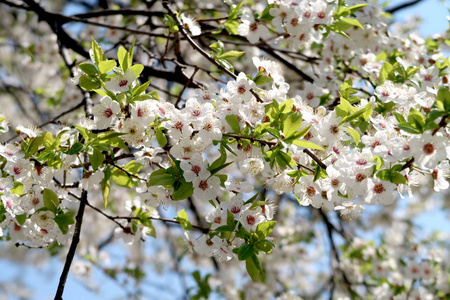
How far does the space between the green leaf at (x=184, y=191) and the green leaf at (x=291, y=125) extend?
1.25ft

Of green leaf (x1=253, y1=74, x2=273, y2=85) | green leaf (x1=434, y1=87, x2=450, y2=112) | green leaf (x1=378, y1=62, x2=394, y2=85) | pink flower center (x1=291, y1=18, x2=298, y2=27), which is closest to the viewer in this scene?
green leaf (x1=434, y1=87, x2=450, y2=112)

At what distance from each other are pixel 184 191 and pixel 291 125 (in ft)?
1.44

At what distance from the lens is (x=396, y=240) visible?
22.5 feet

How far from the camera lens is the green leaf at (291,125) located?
1397mm

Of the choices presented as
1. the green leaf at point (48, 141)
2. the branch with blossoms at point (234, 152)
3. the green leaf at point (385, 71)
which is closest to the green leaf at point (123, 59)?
the branch with blossoms at point (234, 152)

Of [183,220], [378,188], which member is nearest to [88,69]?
[183,220]

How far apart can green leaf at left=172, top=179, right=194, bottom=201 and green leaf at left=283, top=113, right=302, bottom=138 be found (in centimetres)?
38

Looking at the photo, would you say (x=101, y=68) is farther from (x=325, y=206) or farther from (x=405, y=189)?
(x=405, y=189)

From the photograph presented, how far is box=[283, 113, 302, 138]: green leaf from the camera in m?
1.40

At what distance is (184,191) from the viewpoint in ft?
4.91

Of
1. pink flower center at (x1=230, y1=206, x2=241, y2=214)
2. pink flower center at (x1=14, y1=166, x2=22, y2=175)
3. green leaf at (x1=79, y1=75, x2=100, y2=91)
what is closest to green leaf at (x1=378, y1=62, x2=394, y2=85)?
pink flower center at (x1=230, y1=206, x2=241, y2=214)

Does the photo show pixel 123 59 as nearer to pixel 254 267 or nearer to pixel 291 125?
pixel 291 125

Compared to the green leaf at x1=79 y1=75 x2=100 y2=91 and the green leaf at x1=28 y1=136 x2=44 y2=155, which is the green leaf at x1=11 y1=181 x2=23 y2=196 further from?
the green leaf at x1=79 y1=75 x2=100 y2=91

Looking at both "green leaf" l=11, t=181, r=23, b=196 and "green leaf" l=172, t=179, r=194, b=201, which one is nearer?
"green leaf" l=172, t=179, r=194, b=201
